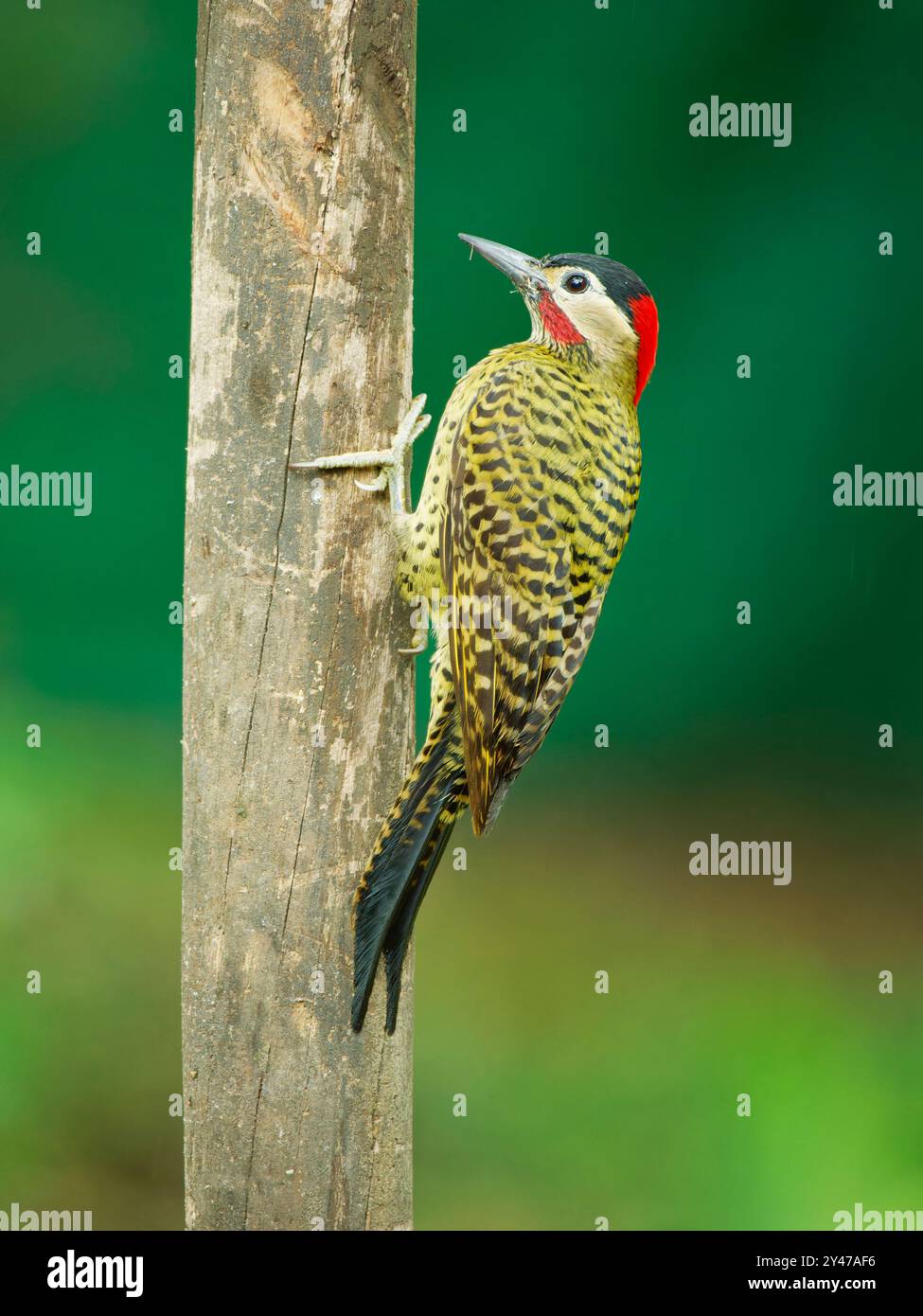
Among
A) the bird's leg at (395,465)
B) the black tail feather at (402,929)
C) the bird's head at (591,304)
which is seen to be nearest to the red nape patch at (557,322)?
the bird's head at (591,304)

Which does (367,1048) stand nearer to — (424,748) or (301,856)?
(301,856)

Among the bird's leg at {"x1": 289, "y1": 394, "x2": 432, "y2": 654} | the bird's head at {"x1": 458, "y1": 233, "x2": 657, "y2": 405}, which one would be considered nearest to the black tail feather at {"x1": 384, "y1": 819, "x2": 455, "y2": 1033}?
the bird's leg at {"x1": 289, "y1": 394, "x2": 432, "y2": 654}

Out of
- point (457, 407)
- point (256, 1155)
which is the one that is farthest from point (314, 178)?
point (256, 1155)

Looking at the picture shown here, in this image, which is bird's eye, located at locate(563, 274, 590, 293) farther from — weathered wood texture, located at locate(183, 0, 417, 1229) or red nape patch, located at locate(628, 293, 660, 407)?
weathered wood texture, located at locate(183, 0, 417, 1229)

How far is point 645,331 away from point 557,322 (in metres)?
0.19

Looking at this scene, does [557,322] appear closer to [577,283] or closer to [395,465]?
[577,283]

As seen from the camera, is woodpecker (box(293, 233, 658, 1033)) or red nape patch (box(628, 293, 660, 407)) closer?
woodpecker (box(293, 233, 658, 1033))

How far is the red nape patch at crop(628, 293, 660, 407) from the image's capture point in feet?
8.93

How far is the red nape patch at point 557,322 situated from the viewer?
280cm

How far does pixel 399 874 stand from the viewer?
2.30 m

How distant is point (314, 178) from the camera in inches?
87.8

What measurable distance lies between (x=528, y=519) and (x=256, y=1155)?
1.23m

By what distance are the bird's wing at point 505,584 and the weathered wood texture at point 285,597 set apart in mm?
224

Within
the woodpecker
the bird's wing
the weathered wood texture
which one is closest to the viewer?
the weathered wood texture
